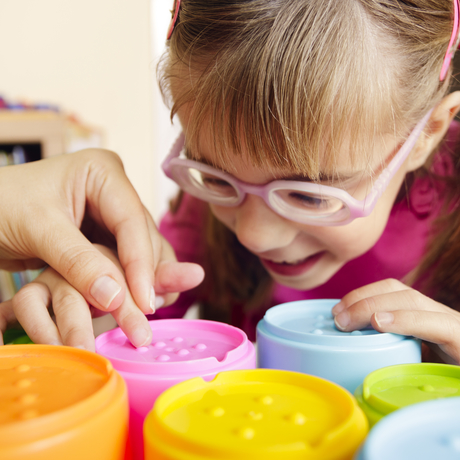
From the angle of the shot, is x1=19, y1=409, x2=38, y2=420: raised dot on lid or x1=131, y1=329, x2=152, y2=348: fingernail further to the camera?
x1=131, y1=329, x2=152, y2=348: fingernail

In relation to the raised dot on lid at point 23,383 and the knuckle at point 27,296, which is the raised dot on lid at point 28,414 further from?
the knuckle at point 27,296

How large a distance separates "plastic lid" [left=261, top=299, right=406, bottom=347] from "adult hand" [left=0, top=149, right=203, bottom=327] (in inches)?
5.2

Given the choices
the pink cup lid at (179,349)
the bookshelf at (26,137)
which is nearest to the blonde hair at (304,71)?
the pink cup lid at (179,349)

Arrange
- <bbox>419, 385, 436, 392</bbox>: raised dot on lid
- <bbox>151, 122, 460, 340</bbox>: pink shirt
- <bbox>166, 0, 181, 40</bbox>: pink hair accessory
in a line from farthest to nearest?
<bbox>151, 122, 460, 340</bbox>: pink shirt, <bbox>166, 0, 181, 40</bbox>: pink hair accessory, <bbox>419, 385, 436, 392</bbox>: raised dot on lid

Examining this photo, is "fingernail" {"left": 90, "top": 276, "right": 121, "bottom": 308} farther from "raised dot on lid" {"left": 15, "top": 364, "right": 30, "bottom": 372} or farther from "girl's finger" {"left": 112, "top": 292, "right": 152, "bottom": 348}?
"raised dot on lid" {"left": 15, "top": 364, "right": 30, "bottom": 372}

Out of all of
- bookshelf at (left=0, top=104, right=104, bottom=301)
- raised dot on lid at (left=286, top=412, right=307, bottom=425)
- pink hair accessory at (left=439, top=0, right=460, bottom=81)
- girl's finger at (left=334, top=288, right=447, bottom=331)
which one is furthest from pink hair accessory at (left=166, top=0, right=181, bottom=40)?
bookshelf at (left=0, top=104, right=104, bottom=301)

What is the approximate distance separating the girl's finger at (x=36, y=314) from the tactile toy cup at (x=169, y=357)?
6cm

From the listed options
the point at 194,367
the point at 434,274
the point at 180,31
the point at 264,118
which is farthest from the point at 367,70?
the point at 434,274

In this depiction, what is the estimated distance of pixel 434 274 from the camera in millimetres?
926

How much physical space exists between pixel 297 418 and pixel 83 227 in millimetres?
509

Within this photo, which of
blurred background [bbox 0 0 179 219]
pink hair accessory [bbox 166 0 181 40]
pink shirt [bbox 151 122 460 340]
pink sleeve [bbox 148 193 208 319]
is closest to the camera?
pink hair accessory [bbox 166 0 181 40]

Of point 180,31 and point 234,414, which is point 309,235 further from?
point 234,414

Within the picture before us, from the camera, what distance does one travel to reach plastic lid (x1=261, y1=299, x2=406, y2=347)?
1.30ft

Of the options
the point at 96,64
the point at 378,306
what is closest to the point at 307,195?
the point at 378,306
